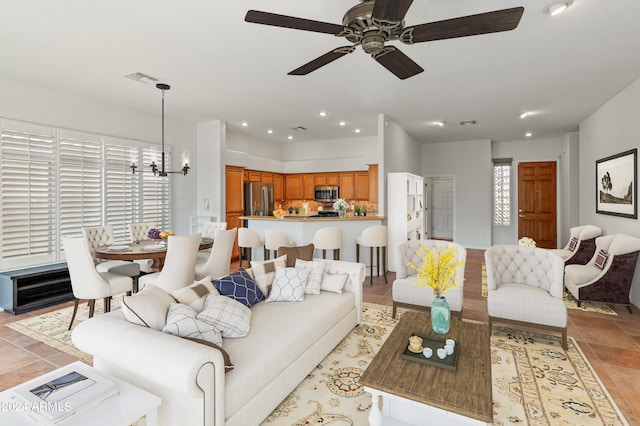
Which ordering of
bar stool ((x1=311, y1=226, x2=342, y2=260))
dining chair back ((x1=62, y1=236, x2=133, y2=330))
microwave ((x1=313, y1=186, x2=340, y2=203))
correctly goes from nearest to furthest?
1. dining chair back ((x1=62, y1=236, x2=133, y2=330))
2. bar stool ((x1=311, y1=226, x2=342, y2=260))
3. microwave ((x1=313, y1=186, x2=340, y2=203))

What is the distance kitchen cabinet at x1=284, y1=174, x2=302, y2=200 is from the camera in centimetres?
908

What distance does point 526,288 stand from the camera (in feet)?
11.3

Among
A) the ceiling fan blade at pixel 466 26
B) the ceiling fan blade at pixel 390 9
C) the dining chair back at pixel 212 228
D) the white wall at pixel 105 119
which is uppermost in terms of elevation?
the white wall at pixel 105 119

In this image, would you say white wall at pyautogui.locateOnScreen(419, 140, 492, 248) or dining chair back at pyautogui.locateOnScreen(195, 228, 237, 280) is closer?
dining chair back at pyautogui.locateOnScreen(195, 228, 237, 280)

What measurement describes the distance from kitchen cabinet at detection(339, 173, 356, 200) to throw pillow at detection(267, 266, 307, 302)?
5.46m

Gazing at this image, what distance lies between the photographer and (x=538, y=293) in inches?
130

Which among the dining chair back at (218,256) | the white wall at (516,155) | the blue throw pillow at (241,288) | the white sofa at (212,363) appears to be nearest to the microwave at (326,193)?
the white wall at (516,155)

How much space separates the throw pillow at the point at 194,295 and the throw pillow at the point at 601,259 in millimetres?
4732

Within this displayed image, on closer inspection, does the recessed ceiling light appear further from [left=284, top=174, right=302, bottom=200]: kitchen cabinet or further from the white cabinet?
[left=284, top=174, right=302, bottom=200]: kitchen cabinet

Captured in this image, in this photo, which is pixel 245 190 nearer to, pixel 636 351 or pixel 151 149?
pixel 151 149

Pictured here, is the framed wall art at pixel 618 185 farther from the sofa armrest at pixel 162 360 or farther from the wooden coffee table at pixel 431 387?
the sofa armrest at pixel 162 360

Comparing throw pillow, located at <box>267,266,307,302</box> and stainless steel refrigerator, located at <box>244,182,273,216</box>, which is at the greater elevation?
stainless steel refrigerator, located at <box>244,182,273,216</box>

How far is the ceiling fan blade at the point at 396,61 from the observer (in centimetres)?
230

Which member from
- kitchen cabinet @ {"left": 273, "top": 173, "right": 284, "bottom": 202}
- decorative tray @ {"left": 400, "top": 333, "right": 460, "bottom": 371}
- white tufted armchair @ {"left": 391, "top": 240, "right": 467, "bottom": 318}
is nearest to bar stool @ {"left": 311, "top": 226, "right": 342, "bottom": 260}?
white tufted armchair @ {"left": 391, "top": 240, "right": 467, "bottom": 318}
